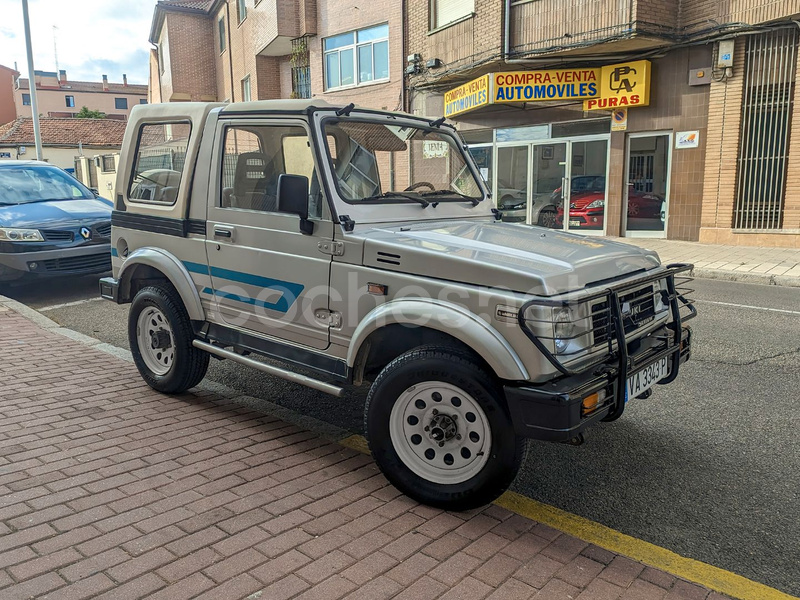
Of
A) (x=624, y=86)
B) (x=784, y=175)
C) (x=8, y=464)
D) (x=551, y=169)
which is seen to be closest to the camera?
(x=8, y=464)

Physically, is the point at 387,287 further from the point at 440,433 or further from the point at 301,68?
the point at 301,68

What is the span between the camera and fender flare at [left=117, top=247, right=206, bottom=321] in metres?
4.50

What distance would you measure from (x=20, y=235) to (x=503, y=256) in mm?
7957

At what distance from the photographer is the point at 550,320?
289 cm

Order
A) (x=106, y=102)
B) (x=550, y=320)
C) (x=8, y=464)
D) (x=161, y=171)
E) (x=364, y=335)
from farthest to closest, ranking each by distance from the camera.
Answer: (x=106, y=102), (x=161, y=171), (x=8, y=464), (x=364, y=335), (x=550, y=320)

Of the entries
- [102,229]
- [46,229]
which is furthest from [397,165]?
[46,229]

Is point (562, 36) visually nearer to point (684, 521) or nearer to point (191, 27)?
point (684, 521)

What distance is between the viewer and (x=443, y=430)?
3.16 metres

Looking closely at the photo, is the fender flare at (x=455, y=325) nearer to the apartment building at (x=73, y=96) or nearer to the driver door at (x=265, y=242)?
the driver door at (x=265, y=242)

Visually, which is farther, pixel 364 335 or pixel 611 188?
pixel 611 188

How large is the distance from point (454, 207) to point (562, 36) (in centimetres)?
1242

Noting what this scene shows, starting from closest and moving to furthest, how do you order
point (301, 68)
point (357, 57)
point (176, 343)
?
1. point (176, 343)
2. point (357, 57)
3. point (301, 68)

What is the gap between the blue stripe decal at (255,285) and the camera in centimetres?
389

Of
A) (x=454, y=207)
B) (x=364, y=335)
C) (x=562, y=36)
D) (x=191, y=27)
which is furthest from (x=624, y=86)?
(x=191, y=27)
